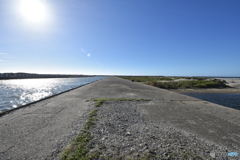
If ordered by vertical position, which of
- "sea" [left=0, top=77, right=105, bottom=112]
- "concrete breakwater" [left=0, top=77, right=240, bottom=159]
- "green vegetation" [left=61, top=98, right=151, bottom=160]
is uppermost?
"green vegetation" [left=61, top=98, right=151, bottom=160]

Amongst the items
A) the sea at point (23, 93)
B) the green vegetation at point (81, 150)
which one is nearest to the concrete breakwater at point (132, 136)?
the green vegetation at point (81, 150)

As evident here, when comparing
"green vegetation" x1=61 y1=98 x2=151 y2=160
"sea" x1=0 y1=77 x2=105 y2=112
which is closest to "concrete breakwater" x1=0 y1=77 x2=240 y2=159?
"green vegetation" x1=61 y1=98 x2=151 y2=160

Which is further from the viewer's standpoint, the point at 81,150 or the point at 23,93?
the point at 23,93

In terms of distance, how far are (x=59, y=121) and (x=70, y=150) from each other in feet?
9.03

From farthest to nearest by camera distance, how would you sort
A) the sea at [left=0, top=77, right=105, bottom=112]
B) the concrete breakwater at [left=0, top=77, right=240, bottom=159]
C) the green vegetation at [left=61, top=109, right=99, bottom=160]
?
→ the sea at [left=0, top=77, right=105, bottom=112] < the concrete breakwater at [left=0, top=77, right=240, bottom=159] < the green vegetation at [left=61, top=109, right=99, bottom=160]

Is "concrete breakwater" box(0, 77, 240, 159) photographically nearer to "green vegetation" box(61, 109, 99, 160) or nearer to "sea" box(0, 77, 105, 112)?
"green vegetation" box(61, 109, 99, 160)

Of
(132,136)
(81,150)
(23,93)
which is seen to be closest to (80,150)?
(81,150)

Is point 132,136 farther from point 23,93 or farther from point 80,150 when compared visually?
point 23,93

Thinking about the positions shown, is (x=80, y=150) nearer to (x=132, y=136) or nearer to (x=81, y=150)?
(x=81, y=150)

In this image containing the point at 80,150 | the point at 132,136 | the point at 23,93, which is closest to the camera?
the point at 80,150

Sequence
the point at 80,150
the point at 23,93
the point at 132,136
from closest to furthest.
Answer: the point at 80,150 → the point at 132,136 → the point at 23,93

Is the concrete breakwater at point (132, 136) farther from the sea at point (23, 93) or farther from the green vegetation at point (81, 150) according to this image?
the sea at point (23, 93)

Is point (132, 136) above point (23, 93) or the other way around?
above

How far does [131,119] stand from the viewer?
578 cm
